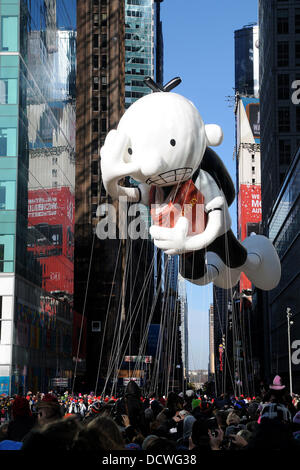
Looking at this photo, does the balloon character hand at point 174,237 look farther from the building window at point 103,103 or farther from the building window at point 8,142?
the building window at point 103,103

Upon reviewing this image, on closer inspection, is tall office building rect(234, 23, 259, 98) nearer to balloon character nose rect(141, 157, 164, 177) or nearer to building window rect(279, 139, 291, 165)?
building window rect(279, 139, 291, 165)

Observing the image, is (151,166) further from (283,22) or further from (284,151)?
(283,22)

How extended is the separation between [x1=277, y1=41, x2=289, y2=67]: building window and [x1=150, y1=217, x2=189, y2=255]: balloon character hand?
61.0 metres

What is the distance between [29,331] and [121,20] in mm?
65853

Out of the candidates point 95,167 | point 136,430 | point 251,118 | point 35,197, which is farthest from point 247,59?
point 136,430

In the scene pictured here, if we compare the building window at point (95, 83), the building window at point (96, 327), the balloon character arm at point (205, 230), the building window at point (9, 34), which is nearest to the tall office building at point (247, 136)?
the building window at point (96, 327)

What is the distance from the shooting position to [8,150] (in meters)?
36.5

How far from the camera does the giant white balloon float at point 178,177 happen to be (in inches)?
483

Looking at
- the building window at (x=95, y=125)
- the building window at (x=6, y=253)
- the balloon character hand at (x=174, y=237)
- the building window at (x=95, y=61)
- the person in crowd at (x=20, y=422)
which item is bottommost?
the person in crowd at (x=20, y=422)

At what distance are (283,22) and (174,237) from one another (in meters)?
63.0

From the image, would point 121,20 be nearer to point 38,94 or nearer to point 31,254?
point 38,94

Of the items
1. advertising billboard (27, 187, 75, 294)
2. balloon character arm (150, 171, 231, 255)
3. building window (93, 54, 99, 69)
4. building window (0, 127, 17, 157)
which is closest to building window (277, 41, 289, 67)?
advertising billboard (27, 187, 75, 294)

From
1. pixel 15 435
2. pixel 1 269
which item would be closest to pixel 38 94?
pixel 1 269

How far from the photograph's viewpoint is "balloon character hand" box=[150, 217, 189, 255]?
12.5m
